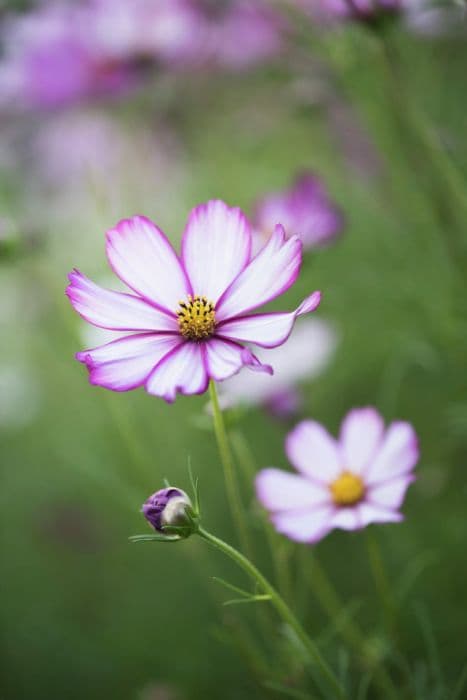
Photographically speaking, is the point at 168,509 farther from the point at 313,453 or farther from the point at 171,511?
the point at 313,453

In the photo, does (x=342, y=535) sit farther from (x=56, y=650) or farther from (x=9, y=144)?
(x=9, y=144)

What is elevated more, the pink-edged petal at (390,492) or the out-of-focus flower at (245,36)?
the out-of-focus flower at (245,36)

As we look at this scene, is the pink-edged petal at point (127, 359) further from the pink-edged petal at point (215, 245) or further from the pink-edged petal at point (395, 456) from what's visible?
the pink-edged petal at point (395, 456)

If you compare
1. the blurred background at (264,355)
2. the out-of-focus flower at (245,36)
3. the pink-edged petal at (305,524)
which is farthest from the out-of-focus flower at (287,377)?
the out-of-focus flower at (245,36)

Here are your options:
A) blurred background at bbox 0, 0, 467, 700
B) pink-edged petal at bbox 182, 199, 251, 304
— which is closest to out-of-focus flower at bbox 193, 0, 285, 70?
blurred background at bbox 0, 0, 467, 700

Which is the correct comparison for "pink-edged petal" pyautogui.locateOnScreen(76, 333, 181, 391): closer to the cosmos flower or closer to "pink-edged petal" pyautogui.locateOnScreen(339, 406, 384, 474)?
the cosmos flower

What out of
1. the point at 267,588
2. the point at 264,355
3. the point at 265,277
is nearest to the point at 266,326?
the point at 265,277

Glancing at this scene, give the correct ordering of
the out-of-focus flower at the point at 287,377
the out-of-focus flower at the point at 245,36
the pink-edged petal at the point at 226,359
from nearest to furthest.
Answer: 1. the pink-edged petal at the point at 226,359
2. the out-of-focus flower at the point at 287,377
3. the out-of-focus flower at the point at 245,36
